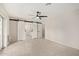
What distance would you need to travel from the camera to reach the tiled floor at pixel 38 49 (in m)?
1.79

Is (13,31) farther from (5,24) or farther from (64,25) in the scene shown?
(64,25)

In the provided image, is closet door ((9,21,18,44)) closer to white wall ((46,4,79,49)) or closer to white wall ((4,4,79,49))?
white wall ((4,4,79,49))

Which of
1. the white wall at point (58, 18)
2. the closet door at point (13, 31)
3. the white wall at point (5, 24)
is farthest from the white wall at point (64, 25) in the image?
the white wall at point (5, 24)

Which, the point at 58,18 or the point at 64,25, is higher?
the point at 58,18

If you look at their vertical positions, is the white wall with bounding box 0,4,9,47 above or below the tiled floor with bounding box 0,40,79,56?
above

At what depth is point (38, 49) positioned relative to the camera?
6.20ft

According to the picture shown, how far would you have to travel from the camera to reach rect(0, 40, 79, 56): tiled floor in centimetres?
179

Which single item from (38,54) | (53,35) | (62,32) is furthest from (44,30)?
(38,54)

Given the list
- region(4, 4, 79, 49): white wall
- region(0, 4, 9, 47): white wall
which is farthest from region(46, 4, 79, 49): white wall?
region(0, 4, 9, 47): white wall

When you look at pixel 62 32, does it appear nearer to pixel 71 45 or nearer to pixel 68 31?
pixel 68 31

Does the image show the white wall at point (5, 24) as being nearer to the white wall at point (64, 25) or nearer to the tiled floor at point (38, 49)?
the tiled floor at point (38, 49)

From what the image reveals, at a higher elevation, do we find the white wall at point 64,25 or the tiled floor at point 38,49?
the white wall at point 64,25

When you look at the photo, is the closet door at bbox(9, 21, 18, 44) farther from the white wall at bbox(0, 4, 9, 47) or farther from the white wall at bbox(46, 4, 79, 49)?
the white wall at bbox(46, 4, 79, 49)

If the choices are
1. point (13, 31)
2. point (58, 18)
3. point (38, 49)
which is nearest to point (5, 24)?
point (13, 31)
